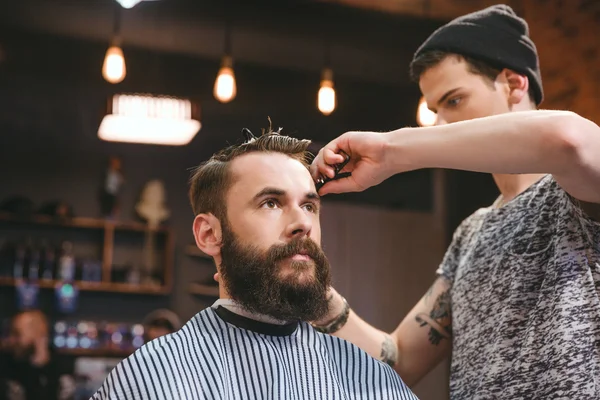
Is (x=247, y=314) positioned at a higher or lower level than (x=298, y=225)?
lower

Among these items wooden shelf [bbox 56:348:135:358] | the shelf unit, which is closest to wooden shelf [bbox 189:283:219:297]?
the shelf unit

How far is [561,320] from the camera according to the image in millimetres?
1662

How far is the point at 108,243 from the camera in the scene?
6.82 m

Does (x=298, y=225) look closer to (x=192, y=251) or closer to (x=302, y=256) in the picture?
(x=302, y=256)

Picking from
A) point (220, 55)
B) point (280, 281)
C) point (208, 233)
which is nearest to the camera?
point (280, 281)

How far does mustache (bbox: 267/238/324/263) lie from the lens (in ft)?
5.51

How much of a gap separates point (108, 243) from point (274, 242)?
542 centimetres

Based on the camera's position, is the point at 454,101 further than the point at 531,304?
Yes

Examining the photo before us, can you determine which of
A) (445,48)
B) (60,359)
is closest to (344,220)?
(60,359)

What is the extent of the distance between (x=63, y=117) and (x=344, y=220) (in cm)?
279

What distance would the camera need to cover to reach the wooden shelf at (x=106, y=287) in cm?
639

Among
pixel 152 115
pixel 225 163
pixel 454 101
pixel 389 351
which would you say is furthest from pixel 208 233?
pixel 152 115

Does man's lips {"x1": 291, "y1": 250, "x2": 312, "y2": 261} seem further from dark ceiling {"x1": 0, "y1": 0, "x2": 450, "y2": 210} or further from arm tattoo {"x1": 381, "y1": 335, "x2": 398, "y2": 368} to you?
dark ceiling {"x1": 0, "y1": 0, "x2": 450, "y2": 210}

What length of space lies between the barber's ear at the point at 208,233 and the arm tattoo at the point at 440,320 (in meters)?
0.70
